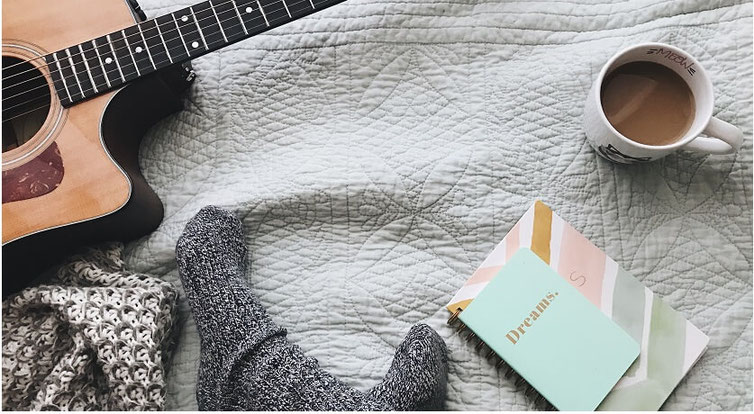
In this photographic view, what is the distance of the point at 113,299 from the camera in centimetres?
74

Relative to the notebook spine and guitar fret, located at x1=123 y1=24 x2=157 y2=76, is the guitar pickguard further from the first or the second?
the notebook spine

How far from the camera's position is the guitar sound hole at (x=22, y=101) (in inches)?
28.8

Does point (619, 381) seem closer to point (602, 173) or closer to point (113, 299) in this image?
point (602, 173)

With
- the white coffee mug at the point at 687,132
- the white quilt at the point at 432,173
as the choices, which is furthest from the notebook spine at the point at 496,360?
the white coffee mug at the point at 687,132

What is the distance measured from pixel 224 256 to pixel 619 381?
489mm

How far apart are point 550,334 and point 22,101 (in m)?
0.68

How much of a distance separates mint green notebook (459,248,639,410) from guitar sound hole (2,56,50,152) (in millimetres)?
560

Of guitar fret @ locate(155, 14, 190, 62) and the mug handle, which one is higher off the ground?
guitar fret @ locate(155, 14, 190, 62)

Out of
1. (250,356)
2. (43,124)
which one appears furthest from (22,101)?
(250,356)

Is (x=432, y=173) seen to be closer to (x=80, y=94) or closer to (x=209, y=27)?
(x=209, y=27)

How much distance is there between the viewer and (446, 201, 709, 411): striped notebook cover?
2.41ft

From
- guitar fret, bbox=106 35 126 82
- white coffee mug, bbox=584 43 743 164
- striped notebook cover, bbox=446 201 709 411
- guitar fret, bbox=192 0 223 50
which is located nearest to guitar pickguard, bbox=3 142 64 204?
guitar fret, bbox=106 35 126 82

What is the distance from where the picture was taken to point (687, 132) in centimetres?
71

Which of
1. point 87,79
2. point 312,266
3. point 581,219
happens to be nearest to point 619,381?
point 581,219
